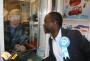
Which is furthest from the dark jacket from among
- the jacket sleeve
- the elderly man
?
the jacket sleeve

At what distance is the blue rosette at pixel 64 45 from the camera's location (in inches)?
97.0

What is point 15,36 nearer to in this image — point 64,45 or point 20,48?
point 20,48

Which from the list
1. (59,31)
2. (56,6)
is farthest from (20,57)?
(56,6)

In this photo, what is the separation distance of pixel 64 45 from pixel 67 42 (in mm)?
57

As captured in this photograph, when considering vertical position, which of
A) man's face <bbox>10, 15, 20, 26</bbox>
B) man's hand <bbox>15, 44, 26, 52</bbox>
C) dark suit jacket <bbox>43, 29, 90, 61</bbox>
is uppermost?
man's face <bbox>10, 15, 20, 26</bbox>

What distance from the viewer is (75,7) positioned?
3.65 meters

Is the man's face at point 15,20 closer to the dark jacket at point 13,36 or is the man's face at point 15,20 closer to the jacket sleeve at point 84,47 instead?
the dark jacket at point 13,36

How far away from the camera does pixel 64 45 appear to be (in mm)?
2490

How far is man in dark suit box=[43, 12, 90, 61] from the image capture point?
2473 mm

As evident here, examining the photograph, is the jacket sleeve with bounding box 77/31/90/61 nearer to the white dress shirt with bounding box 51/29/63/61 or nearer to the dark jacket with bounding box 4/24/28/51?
the white dress shirt with bounding box 51/29/63/61

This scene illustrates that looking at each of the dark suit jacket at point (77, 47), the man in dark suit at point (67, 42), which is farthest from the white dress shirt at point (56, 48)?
the dark suit jacket at point (77, 47)

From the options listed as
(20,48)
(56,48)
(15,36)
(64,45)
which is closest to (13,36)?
(15,36)

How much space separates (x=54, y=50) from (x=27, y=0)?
37.5 inches

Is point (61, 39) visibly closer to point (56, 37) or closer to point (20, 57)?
point (56, 37)
